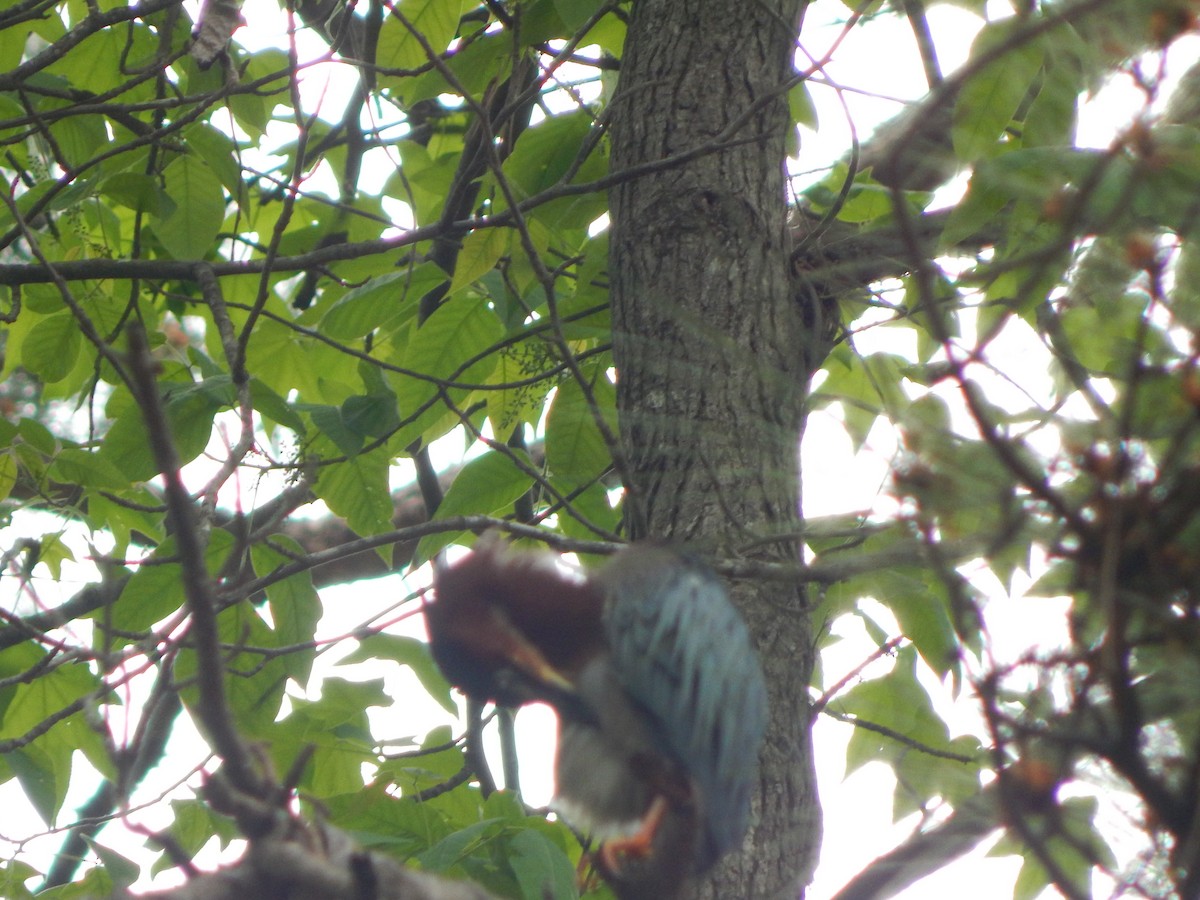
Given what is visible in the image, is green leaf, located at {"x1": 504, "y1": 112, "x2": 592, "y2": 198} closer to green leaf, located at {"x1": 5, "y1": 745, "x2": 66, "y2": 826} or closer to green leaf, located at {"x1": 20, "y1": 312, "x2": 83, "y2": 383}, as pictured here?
green leaf, located at {"x1": 20, "y1": 312, "x2": 83, "y2": 383}

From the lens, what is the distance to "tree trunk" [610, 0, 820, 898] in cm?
248

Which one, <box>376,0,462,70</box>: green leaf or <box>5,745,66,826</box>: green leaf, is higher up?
<box>376,0,462,70</box>: green leaf

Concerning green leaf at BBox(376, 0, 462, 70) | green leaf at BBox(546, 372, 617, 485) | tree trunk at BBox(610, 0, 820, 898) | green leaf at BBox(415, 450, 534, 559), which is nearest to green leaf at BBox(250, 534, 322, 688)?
green leaf at BBox(415, 450, 534, 559)

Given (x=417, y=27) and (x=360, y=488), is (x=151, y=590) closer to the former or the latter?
(x=360, y=488)

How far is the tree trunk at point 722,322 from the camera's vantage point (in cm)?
248

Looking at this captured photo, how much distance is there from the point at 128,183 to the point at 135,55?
3.06ft

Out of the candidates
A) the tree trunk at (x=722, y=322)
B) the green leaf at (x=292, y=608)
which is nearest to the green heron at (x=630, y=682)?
the tree trunk at (x=722, y=322)

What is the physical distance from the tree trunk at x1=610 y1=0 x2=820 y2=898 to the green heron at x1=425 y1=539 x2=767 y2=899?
0.48 ft

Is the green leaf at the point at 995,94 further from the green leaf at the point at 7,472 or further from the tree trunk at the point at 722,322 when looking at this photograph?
the green leaf at the point at 7,472

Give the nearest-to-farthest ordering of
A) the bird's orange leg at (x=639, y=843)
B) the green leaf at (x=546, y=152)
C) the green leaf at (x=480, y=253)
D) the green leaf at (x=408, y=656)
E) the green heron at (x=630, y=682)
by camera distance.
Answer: the green heron at (x=630, y=682) → the bird's orange leg at (x=639, y=843) → the green leaf at (x=480, y=253) → the green leaf at (x=546, y=152) → the green leaf at (x=408, y=656)

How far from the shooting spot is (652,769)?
2.52m

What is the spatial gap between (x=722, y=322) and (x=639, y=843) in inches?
46.5

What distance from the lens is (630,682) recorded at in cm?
245

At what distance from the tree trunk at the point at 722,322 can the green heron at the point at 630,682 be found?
146 millimetres
